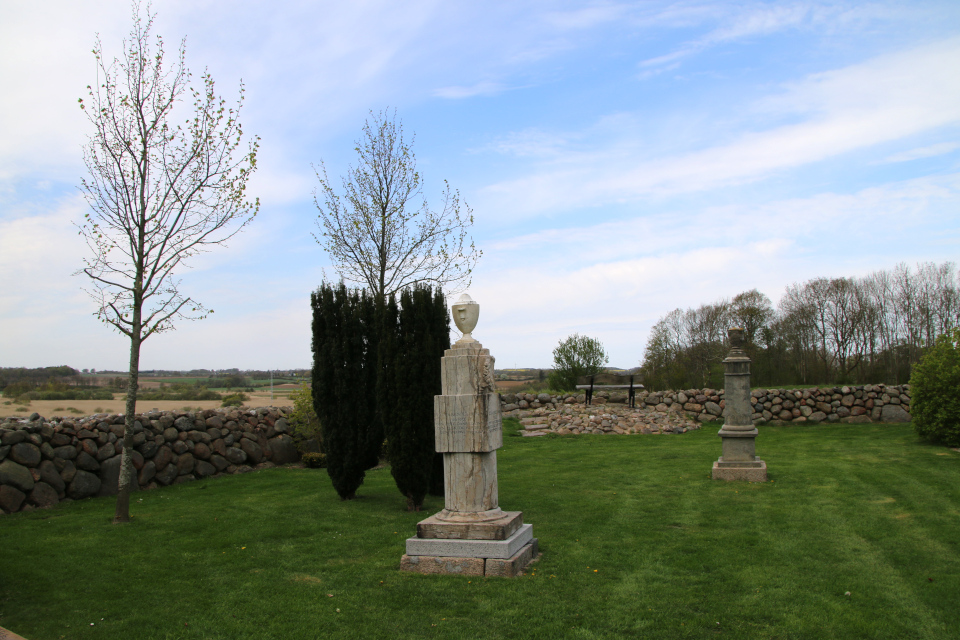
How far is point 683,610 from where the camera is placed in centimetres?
475

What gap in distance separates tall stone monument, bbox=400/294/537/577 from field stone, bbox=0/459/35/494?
616 cm

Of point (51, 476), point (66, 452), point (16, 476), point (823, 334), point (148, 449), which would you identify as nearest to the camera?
point (16, 476)

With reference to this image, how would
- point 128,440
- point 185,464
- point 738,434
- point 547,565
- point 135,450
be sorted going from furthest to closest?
point 185,464 < point 135,450 < point 738,434 < point 128,440 < point 547,565

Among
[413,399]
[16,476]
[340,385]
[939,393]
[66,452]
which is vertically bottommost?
[16,476]

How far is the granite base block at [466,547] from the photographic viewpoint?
5750 millimetres

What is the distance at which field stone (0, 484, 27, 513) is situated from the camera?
8.33 metres

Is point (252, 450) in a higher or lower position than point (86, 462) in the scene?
lower

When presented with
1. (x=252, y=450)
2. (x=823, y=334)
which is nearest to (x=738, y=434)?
(x=252, y=450)

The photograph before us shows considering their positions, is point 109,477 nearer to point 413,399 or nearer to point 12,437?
point 12,437

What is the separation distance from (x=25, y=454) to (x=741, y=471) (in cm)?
1061

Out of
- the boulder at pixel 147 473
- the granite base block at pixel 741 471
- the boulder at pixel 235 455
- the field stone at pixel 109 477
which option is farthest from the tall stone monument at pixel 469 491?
the boulder at pixel 235 455

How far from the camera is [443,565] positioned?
5.85 metres

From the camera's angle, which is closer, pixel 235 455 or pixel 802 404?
pixel 235 455

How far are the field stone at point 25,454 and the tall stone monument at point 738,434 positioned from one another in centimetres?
1022
